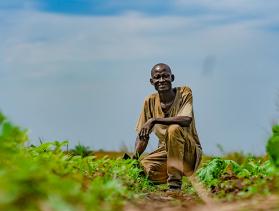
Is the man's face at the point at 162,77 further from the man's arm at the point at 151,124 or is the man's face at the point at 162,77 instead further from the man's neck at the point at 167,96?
the man's arm at the point at 151,124

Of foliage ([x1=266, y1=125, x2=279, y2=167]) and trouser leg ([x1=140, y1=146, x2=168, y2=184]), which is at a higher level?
foliage ([x1=266, y1=125, x2=279, y2=167])

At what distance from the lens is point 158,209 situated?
233 inches

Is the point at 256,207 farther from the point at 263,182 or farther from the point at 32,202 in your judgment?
the point at 32,202

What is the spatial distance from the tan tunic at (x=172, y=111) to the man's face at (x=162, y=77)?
0.81 feet

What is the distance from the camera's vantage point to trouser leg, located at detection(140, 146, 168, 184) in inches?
441

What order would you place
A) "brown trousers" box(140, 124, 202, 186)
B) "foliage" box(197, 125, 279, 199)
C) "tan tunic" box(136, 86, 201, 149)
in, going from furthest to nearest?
1. "tan tunic" box(136, 86, 201, 149)
2. "brown trousers" box(140, 124, 202, 186)
3. "foliage" box(197, 125, 279, 199)

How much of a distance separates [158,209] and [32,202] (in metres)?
1.87

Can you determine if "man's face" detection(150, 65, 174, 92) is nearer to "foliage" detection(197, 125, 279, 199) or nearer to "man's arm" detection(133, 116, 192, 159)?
"man's arm" detection(133, 116, 192, 159)

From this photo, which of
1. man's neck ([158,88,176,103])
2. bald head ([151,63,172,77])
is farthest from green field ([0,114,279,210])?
bald head ([151,63,172,77])

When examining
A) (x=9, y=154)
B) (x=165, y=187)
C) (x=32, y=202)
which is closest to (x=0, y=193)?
(x=32, y=202)

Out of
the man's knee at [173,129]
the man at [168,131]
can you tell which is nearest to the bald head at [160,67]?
the man at [168,131]

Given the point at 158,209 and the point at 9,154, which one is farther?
the point at 158,209

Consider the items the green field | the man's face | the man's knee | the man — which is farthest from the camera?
the man's face

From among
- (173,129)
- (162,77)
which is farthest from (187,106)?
(173,129)
